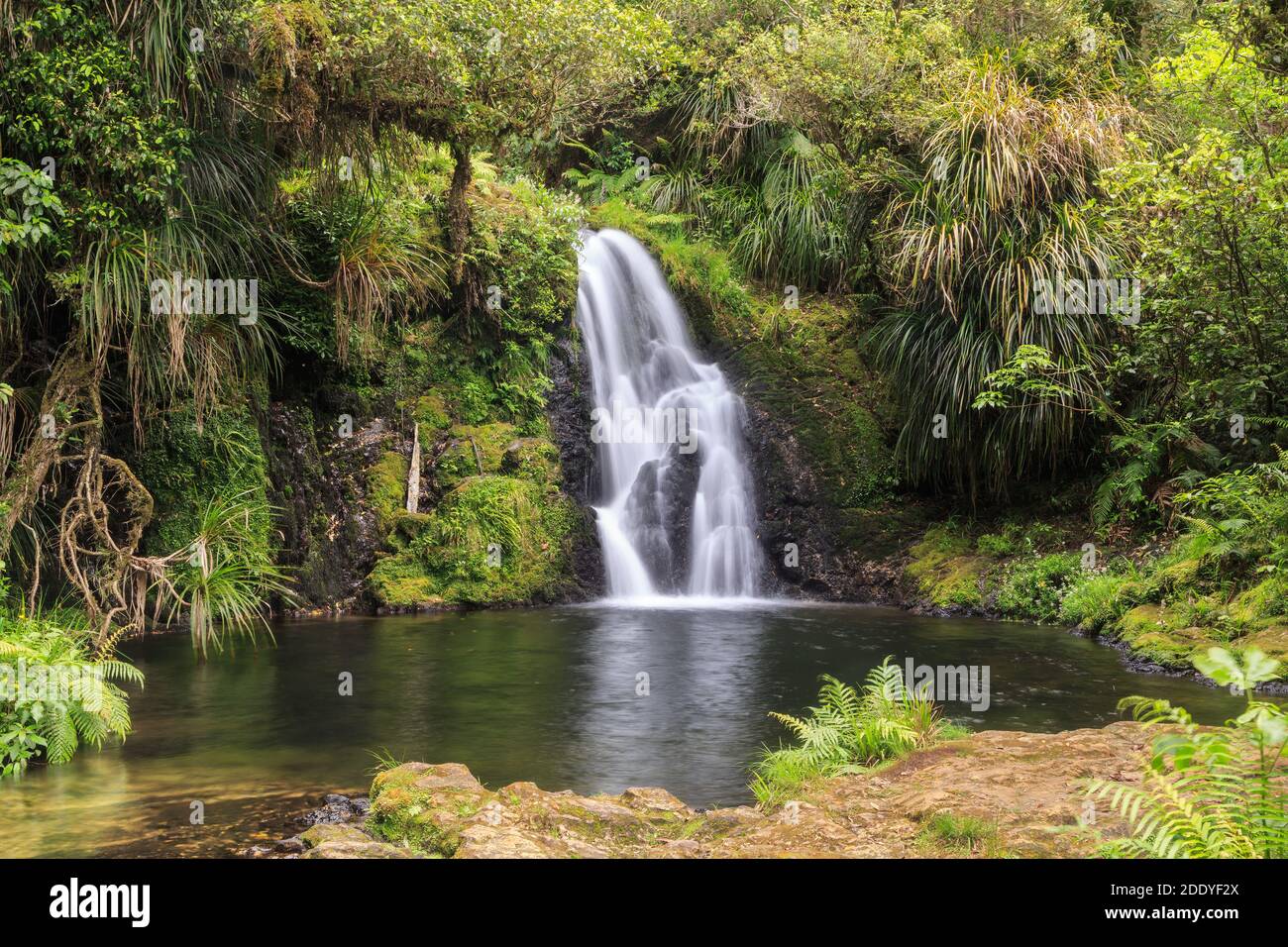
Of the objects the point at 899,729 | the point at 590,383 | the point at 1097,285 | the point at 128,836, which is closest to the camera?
the point at 128,836

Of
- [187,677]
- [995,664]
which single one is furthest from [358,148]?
[995,664]

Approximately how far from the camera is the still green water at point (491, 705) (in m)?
6.18

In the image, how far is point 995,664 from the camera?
10.6 meters

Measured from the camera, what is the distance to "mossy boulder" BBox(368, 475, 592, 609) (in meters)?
14.3

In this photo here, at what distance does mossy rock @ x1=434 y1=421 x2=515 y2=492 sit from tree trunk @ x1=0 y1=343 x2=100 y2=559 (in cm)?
559

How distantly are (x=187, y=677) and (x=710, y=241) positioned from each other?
1249 centimetres

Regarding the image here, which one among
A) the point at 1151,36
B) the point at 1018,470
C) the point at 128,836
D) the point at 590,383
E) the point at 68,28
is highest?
the point at 1151,36

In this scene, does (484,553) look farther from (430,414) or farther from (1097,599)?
(1097,599)

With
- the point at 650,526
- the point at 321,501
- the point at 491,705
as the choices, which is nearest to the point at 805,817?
the point at 491,705

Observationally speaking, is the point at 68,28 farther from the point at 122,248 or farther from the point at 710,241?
the point at 710,241

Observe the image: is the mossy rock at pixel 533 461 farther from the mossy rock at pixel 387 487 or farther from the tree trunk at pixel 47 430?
the tree trunk at pixel 47 430

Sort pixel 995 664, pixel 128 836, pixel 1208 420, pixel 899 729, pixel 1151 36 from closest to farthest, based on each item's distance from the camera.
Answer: pixel 128 836 < pixel 899 729 < pixel 995 664 < pixel 1208 420 < pixel 1151 36

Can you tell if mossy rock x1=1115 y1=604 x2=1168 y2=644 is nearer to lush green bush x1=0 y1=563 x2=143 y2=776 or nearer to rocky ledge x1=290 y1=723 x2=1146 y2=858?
rocky ledge x1=290 y1=723 x2=1146 y2=858

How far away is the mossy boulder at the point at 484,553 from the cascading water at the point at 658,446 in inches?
32.5
